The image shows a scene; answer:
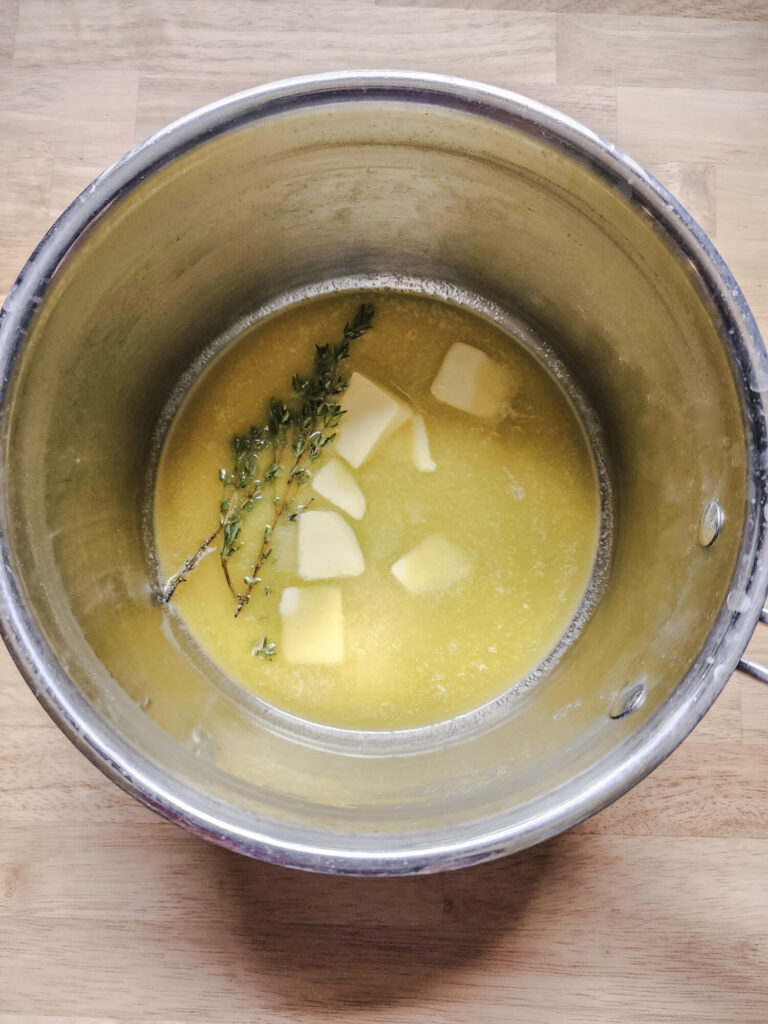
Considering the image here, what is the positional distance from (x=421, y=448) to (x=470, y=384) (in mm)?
97

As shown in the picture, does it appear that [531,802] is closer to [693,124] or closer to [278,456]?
[278,456]

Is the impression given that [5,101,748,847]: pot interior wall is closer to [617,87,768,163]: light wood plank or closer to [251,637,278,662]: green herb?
[251,637,278,662]: green herb

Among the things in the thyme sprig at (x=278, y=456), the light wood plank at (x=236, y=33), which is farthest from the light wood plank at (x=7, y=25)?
the thyme sprig at (x=278, y=456)

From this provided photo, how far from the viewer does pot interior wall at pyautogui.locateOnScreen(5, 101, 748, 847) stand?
29.4 inches

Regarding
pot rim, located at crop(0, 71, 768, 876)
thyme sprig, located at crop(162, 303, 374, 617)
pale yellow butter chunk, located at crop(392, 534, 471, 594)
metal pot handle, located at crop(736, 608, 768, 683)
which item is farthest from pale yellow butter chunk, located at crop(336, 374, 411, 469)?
metal pot handle, located at crop(736, 608, 768, 683)

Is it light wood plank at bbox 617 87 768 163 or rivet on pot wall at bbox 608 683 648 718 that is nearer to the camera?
rivet on pot wall at bbox 608 683 648 718

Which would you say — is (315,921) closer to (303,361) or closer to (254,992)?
(254,992)

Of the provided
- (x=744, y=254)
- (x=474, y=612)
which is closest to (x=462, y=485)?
(x=474, y=612)

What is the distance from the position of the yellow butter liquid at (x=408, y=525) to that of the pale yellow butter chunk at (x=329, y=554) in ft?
0.04

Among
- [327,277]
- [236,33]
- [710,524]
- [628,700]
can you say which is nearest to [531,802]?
[628,700]

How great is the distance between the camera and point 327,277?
1060 millimetres

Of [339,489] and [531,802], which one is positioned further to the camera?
[339,489]

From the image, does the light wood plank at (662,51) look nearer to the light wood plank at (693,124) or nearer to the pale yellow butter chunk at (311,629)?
the light wood plank at (693,124)

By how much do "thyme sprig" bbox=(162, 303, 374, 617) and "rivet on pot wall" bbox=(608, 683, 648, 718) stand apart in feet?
1.35
